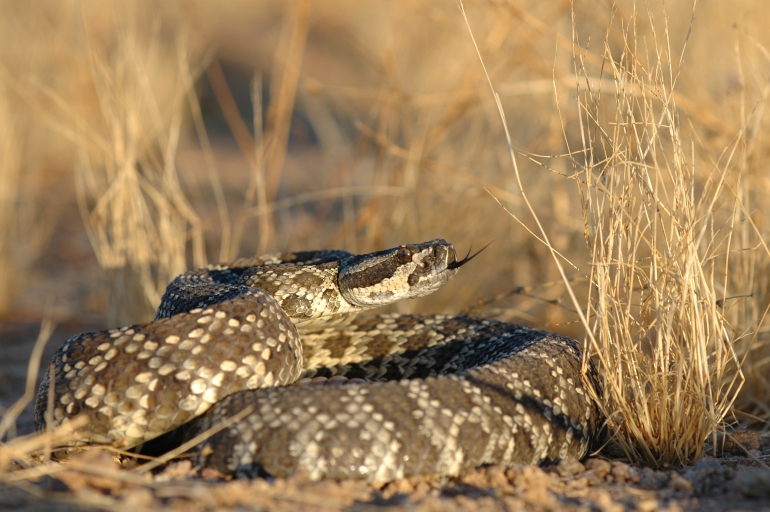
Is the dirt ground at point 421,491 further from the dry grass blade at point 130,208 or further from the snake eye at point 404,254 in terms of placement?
the dry grass blade at point 130,208

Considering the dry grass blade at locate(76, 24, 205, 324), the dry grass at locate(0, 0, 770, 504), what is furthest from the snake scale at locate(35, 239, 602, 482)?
the dry grass blade at locate(76, 24, 205, 324)

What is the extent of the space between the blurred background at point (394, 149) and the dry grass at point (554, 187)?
41 millimetres

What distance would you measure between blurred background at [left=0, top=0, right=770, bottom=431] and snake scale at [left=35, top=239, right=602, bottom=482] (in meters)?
0.96

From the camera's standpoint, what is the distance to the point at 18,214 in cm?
1063

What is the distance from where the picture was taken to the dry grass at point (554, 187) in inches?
165

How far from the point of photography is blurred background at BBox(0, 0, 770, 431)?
6910 millimetres

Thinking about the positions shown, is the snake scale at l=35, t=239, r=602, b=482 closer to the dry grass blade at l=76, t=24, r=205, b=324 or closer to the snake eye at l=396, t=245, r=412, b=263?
the snake eye at l=396, t=245, r=412, b=263

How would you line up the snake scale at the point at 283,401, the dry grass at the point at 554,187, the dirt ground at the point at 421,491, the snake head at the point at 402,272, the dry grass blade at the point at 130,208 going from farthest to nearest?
the dry grass blade at the point at 130,208
the snake head at the point at 402,272
the dry grass at the point at 554,187
the snake scale at the point at 283,401
the dirt ground at the point at 421,491

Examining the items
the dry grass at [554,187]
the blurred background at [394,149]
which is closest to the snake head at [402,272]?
the blurred background at [394,149]

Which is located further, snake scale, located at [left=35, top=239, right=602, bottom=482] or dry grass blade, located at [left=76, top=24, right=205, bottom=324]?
dry grass blade, located at [left=76, top=24, right=205, bottom=324]

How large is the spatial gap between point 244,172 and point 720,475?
560 inches

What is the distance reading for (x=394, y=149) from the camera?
7352 millimetres

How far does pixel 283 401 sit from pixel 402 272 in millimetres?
1559

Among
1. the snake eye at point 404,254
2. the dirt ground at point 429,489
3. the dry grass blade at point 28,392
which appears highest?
the snake eye at point 404,254
